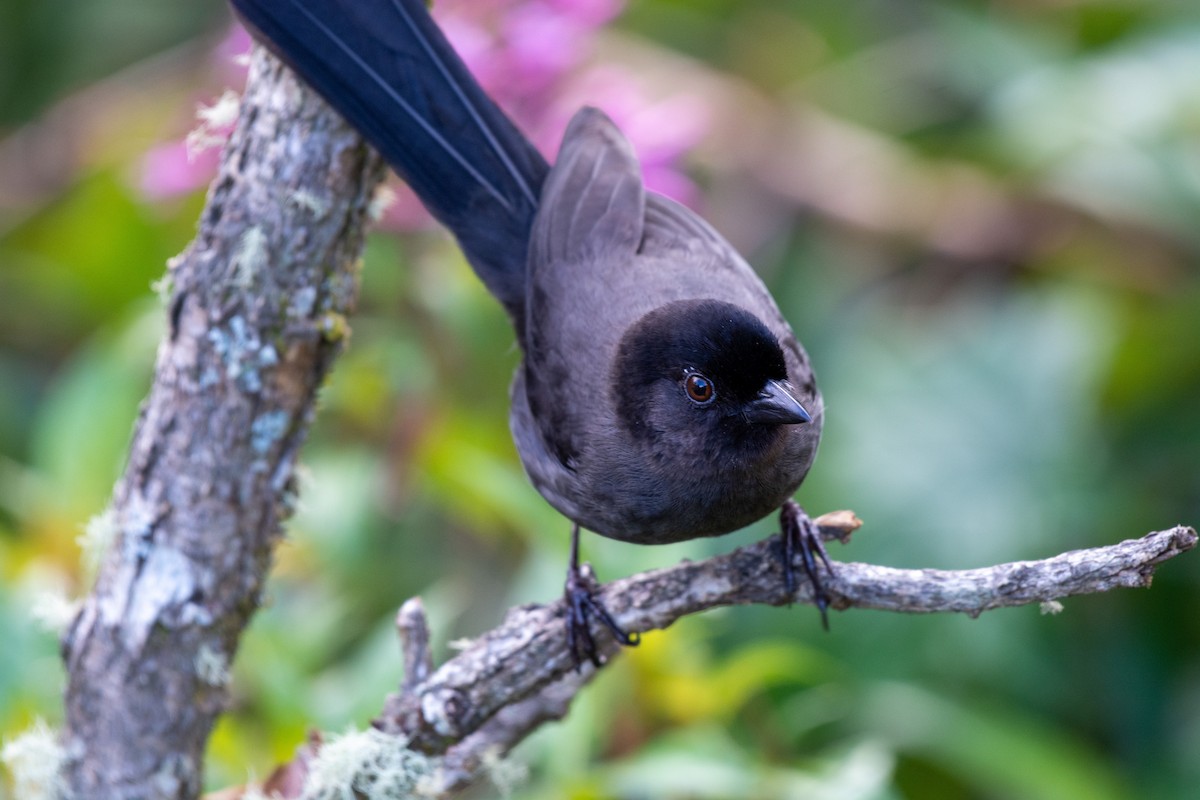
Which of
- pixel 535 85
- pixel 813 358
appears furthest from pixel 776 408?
pixel 813 358

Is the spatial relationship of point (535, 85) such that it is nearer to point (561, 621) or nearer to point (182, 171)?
point (182, 171)

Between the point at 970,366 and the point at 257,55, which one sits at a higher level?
the point at 970,366

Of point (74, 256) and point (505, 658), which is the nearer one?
point (505, 658)

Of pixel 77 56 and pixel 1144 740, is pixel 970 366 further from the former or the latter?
pixel 77 56

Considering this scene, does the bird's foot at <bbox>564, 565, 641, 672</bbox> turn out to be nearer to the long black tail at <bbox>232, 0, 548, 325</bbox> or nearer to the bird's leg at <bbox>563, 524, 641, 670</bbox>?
the bird's leg at <bbox>563, 524, 641, 670</bbox>

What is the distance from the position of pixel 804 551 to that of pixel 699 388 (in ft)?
1.20

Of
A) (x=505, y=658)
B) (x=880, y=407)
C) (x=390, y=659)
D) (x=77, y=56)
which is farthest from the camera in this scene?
(x=77, y=56)

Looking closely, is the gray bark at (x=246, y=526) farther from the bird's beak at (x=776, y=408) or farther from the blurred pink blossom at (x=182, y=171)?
the blurred pink blossom at (x=182, y=171)

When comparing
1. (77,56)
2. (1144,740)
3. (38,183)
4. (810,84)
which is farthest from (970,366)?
(77,56)

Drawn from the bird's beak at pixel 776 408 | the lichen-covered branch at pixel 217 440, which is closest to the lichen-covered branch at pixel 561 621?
the bird's beak at pixel 776 408

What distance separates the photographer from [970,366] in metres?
4.78

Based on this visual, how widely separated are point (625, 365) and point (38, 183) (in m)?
4.03

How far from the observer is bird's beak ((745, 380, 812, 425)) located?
7.81 ft

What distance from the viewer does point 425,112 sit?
2676 millimetres
